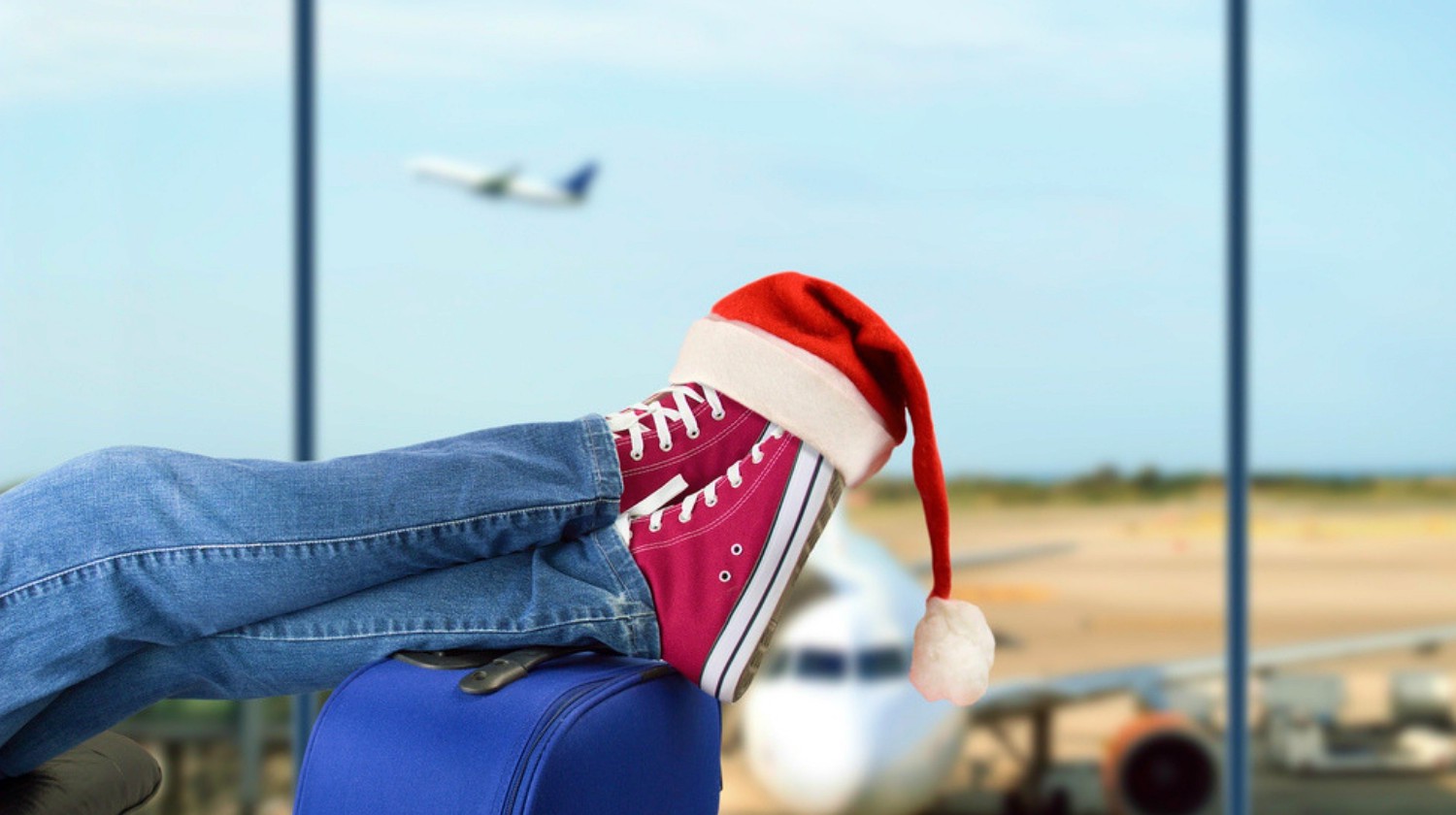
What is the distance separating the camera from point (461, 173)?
282cm

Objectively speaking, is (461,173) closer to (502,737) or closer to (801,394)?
(801,394)

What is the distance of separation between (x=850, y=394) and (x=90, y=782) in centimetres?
72

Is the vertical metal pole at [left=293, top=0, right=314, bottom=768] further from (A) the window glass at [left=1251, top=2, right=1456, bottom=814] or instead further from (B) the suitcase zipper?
(A) the window glass at [left=1251, top=2, right=1456, bottom=814]

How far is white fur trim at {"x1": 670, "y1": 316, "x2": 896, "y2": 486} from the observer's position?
3.52 feet

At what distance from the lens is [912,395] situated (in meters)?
1.07

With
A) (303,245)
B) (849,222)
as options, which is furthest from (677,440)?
(849,222)

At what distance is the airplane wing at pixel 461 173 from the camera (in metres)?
2.81

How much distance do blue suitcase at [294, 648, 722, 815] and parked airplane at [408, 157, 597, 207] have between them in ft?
6.27

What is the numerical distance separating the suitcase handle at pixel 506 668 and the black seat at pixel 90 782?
349 millimetres

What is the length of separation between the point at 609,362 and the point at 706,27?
81cm

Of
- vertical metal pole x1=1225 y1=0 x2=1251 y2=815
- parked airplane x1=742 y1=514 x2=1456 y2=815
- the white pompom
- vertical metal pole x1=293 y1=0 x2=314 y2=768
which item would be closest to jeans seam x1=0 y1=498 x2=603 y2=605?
the white pompom

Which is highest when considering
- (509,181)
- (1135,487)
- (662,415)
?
(509,181)

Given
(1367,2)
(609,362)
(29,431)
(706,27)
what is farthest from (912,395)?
(1367,2)

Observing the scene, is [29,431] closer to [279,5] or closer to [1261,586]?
[279,5]
